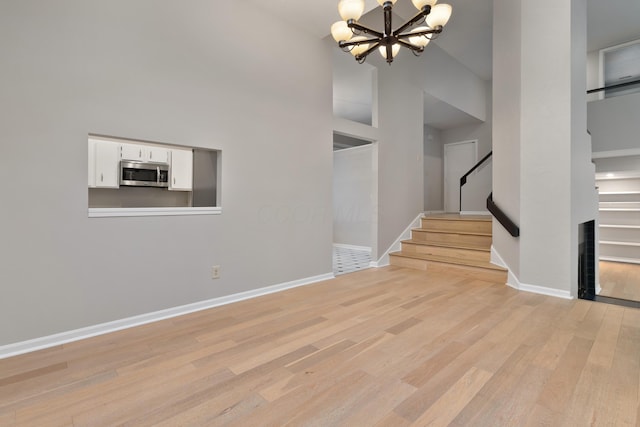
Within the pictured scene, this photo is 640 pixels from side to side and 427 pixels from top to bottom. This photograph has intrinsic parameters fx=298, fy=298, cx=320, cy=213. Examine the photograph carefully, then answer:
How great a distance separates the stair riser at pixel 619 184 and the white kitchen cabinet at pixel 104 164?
8.92 m

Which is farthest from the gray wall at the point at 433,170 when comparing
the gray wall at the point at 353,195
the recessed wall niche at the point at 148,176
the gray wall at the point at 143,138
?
the recessed wall niche at the point at 148,176

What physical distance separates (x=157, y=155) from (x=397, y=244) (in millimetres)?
4210

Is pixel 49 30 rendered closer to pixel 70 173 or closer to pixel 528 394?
pixel 70 173

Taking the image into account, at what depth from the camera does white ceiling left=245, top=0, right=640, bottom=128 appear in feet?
11.2

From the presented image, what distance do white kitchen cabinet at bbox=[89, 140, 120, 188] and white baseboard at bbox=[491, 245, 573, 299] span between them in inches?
210

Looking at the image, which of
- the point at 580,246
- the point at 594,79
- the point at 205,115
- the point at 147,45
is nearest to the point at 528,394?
the point at 580,246

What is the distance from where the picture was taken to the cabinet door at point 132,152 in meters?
4.24

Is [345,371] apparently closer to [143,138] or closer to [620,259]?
[143,138]

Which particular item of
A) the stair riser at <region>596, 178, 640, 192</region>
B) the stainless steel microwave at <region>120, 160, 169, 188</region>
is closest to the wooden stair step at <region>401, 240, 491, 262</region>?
the stair riser at <region>596, 178, 640, 192</region>

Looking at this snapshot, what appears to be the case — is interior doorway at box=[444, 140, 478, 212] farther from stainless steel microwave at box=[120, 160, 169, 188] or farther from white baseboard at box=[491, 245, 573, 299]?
stainless steel microwave at box=[120, 160, 169, 188]

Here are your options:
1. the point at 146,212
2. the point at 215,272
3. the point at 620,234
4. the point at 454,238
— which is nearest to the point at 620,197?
the point at 620,234

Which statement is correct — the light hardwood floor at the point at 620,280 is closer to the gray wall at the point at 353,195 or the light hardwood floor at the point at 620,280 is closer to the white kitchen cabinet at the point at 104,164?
the gray wall at the point at 353,195

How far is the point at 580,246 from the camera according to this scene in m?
3.69

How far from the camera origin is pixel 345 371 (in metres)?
Result: 1.83
